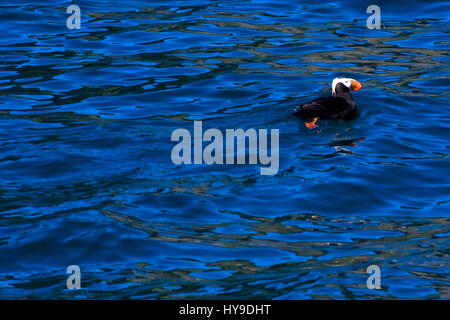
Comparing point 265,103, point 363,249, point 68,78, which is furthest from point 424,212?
point 68,78

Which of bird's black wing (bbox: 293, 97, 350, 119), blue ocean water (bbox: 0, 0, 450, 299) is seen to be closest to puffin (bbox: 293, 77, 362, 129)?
bird's black wing (bbox: 293, 97, 350, 119)

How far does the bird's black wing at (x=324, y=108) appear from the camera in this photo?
1097cm

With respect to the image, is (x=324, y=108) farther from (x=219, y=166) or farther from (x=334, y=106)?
(x=219, y=166)

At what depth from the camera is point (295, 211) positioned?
29.6 ft

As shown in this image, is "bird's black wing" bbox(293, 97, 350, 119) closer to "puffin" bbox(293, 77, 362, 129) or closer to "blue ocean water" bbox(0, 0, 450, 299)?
"puffin" bbox(293, 77, 362, 129)

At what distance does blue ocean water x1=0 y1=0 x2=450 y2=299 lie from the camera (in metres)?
7.84

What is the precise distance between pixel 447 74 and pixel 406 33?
2.00 metres

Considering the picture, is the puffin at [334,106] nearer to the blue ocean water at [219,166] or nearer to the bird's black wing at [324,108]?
the bird's black wing at [324,108]

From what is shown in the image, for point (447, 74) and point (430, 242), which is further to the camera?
point (447, 74)

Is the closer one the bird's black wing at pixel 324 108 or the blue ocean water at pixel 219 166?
the blue ocean water at pixel 219 166

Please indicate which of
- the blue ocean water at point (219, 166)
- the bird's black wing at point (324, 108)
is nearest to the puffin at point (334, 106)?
the bird's black wing at point (324, 108)

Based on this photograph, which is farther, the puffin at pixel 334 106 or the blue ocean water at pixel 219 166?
the puffin at pixel 334 106
